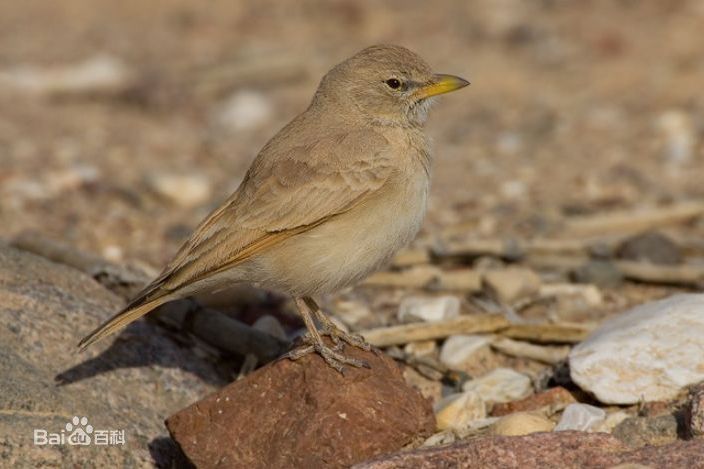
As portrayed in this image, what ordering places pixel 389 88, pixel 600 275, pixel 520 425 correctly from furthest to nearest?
pixel 600 275 → pixel 389 88 → pixel 520 425

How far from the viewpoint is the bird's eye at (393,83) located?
5.80m

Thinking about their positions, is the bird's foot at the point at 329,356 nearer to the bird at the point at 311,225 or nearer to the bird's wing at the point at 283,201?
the bird at the point at 311,225

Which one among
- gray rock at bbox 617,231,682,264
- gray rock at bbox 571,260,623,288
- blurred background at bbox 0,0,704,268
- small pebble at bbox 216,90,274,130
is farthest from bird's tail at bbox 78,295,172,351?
small pebble at bbox 216,90,274,130

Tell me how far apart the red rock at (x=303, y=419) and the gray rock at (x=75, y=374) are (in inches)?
14.7

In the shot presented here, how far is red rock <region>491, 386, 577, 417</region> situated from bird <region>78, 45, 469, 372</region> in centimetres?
79

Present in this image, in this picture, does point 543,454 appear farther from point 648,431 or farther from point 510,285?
point 510,285

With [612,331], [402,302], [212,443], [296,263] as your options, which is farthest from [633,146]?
[212,443]

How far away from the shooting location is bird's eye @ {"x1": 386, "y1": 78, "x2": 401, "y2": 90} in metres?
5.80

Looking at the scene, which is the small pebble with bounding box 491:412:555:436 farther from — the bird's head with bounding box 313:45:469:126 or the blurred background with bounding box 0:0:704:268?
the blurred background with bounding box 0:0:704:268

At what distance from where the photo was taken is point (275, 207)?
17.2 feet

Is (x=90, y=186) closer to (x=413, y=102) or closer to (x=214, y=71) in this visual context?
(x=214, y=71)

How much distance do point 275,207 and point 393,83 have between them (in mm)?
1071

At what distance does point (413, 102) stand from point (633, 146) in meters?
5.14

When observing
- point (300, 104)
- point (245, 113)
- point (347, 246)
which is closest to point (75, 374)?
point (347, 246)
